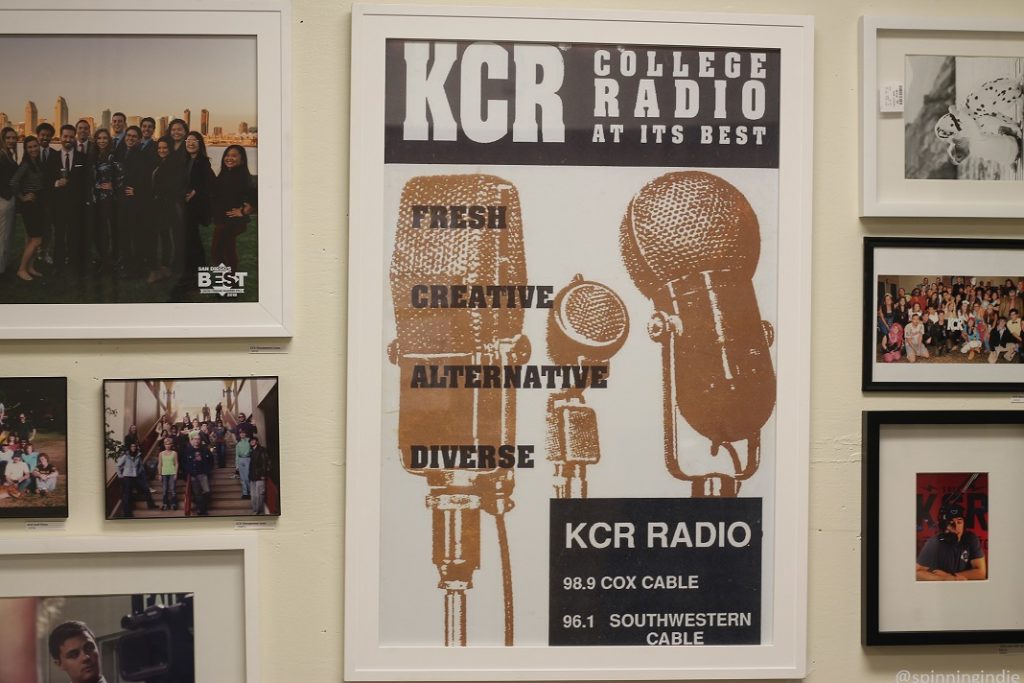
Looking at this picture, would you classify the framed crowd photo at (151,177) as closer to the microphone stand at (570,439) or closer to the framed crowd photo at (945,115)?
the microphone stand at (570,439)

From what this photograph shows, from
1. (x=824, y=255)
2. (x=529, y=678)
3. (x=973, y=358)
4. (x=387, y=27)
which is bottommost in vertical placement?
(x=529, y=678)

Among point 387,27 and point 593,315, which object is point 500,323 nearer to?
point 593,315

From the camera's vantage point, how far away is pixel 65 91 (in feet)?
4.16

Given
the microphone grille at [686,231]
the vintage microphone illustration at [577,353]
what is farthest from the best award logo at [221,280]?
the microphone grille at [686,231]

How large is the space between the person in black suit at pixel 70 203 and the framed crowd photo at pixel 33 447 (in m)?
0.20

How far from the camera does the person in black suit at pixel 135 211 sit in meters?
1.27

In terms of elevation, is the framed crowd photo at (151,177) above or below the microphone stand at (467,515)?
→ above

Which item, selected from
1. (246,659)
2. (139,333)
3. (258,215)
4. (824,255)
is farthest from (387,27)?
(246,659)

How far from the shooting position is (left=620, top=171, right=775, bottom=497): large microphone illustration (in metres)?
1.31

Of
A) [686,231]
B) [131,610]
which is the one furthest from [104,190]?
[686,231]

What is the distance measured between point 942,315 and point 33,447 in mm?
1505

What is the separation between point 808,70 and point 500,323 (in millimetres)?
653

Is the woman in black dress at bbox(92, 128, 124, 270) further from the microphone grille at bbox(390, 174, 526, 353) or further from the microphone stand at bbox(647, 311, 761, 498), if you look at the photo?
the microphone stand at bbox(647, 311, 761, 498)

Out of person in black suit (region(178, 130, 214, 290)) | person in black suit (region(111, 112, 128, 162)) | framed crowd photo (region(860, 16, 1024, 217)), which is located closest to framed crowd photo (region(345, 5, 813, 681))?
framed crowd photo (region(860, 16, 1024, 217))
